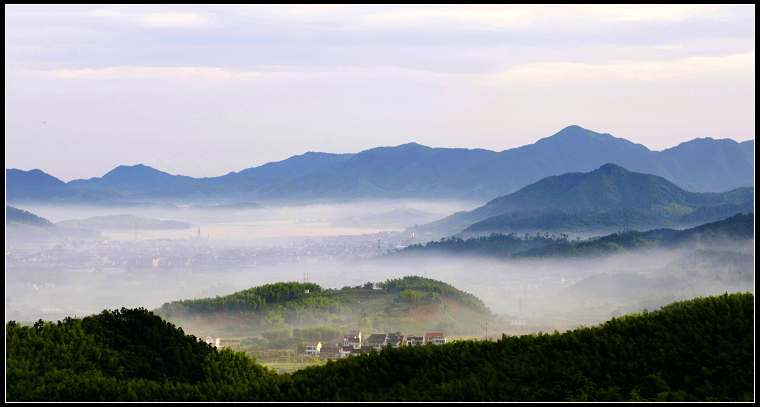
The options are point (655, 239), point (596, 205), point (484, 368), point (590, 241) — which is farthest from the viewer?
point (590, 241)

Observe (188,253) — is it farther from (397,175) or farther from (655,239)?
(655,239)

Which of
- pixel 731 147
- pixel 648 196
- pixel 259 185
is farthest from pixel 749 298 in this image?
pixel 648 196

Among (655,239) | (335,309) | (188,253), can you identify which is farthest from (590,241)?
(188,253)

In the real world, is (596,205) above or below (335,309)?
above

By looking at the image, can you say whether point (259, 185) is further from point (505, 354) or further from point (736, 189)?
point (736, 189)

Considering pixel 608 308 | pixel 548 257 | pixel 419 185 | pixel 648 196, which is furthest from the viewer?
pixel 548 257

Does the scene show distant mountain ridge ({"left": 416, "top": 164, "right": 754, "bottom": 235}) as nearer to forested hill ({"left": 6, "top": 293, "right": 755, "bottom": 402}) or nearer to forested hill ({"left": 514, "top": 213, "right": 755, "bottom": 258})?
forested hill ({"left": 514, "top": 213, "right": 755, "bottom": 258})

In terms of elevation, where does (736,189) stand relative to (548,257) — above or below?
above

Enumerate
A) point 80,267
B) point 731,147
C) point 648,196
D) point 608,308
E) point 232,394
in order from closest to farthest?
point 232,394, point 731,147, point 80,267, point 608,308, point 648,196
